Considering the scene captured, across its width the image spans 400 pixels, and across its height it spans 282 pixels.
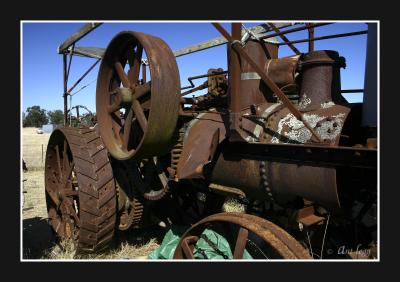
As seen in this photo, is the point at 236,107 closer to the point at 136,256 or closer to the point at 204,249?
the point at 204,249

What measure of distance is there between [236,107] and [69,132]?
2.56 metres

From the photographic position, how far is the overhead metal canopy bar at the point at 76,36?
625 centimetres

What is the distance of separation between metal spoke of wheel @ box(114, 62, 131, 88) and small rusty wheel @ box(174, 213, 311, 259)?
1.74 metres

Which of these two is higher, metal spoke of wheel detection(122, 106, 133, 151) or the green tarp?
metal spoke of wheel detection(122, 106, 133, 151)

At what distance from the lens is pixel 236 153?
124 inches

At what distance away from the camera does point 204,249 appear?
2973mm

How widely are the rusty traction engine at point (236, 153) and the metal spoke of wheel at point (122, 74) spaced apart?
0.01 metres

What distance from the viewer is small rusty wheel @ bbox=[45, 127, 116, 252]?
400 centimetres

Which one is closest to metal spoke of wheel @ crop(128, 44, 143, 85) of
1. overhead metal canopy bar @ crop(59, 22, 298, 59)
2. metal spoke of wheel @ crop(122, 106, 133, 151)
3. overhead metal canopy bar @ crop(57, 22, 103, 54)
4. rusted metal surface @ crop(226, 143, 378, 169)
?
metal spoke of wheel @ crop(122, 106, 133, 151)

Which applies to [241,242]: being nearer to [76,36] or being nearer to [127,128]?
[127,128]

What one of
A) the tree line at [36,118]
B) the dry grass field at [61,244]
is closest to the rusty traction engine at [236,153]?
the dry grass field at [61,244]

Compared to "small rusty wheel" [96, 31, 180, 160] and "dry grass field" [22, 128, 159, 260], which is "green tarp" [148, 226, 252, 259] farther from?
"dry grass field" [22, 128, 159, 260]

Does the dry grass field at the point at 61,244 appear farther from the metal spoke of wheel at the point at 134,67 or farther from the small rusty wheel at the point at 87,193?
the metal spoke of wheel at the point at 134,67

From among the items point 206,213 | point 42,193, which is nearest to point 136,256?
point 206,213
